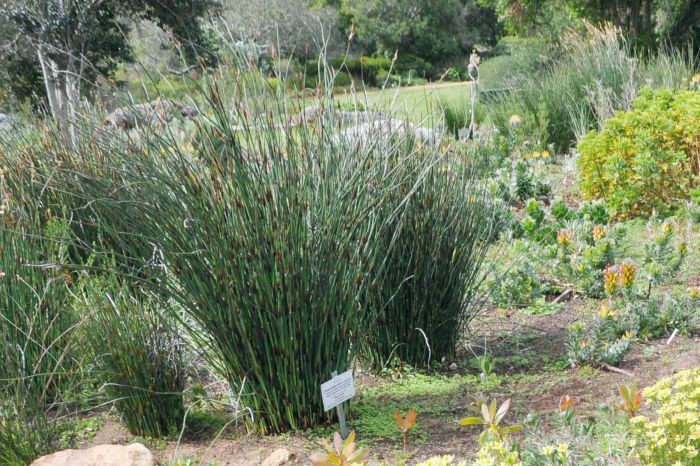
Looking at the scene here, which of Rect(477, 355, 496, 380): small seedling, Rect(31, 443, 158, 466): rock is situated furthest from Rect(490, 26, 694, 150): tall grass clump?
Rect(31, 443, 158, 466): rock

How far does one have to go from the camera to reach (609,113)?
935 centimetres

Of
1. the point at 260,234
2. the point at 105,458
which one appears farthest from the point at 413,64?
the point at 105,458

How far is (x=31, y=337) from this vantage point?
10.8 ft

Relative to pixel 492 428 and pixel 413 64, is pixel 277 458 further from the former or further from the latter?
pixel 413 64

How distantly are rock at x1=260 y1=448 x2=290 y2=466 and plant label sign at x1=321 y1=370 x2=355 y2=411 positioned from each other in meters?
0.22

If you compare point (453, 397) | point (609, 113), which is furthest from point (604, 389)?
point (609, 113)

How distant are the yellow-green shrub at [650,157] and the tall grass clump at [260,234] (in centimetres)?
388

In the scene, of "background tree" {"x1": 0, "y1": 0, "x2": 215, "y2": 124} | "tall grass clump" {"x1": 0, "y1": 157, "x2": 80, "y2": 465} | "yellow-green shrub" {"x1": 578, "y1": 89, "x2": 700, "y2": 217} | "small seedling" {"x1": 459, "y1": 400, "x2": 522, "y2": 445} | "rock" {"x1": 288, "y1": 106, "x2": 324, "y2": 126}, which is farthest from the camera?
"background tree" {"x1": 0, "y1": 0, "x2": 215, "y2": 124}

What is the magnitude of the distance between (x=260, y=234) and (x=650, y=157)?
4.35 m

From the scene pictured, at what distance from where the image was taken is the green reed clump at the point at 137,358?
3.10 metres

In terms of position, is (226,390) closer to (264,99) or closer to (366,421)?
(366,421)

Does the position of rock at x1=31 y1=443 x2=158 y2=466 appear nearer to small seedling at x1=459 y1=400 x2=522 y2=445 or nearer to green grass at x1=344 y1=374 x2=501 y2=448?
green grass at x1=344 y1=374 x2=501 y2=448

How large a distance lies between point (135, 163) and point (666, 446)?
193cm

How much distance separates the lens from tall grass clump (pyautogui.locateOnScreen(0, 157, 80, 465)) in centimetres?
297
